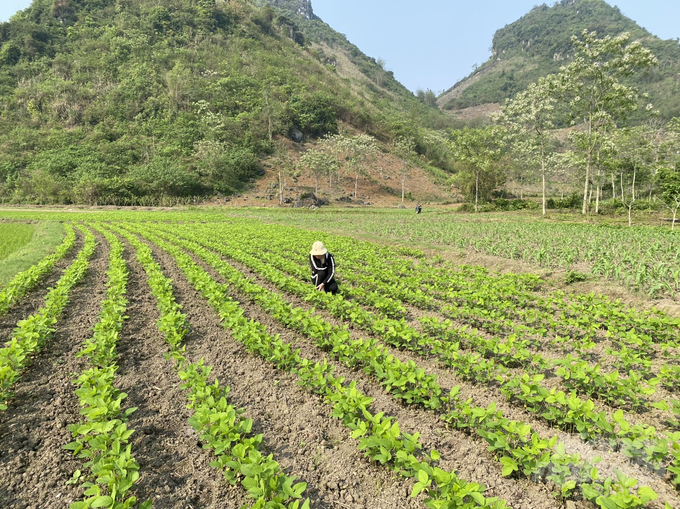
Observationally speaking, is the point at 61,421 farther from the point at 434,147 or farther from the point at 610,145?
the point at 434,147

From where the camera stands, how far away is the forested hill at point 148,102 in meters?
50.8

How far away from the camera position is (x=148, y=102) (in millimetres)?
66938

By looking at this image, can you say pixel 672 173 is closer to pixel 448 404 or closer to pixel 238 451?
pixel 448 404

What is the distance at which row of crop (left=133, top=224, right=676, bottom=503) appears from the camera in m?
2.93

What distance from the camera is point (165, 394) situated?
15.6 feet

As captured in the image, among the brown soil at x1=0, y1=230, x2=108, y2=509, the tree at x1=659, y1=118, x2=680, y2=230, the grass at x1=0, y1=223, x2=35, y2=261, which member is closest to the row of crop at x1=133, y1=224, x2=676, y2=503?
the brown soil at x1=0, y1=230, x2=108, y2=509

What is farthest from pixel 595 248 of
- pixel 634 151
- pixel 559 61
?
pixel 559 61

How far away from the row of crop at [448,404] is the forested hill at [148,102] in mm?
50964

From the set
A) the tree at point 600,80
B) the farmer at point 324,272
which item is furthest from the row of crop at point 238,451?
the tree at point 600,80

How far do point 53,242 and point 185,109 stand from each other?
63128mm

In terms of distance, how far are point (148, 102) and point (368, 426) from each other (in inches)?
3219

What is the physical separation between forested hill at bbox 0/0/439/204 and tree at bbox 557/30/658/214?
47.3m

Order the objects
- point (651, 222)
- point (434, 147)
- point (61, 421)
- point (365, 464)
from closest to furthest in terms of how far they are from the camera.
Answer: point (365, 464) → point (61, 421) → point (651, 222) → point (434, 147)

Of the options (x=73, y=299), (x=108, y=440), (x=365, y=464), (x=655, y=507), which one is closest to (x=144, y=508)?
(x=108, y=440)
